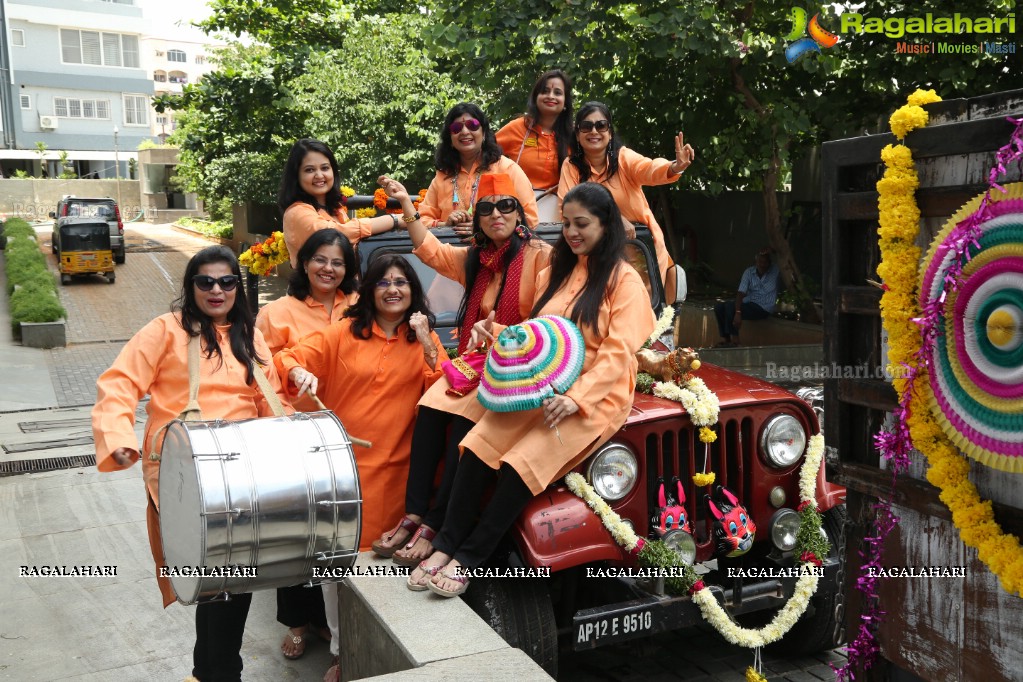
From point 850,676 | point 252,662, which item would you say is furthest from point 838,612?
point 252,662

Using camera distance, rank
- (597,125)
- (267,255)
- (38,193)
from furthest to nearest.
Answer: (38,193)
(267,255)
(597,125)

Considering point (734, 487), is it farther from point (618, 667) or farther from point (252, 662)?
point (252, 662)

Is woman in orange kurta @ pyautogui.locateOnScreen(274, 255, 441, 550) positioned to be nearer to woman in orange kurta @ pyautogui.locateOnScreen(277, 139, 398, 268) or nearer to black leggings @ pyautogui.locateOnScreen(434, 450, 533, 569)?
black leggings @ pyautogui.locateOnScreen(434, 450, 533, 569)

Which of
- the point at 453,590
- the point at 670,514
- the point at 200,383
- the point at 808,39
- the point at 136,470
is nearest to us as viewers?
the point at 453,590

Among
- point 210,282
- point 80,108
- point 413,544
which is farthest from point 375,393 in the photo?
Answer: point 80,108

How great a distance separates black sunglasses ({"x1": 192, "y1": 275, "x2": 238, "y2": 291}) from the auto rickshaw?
21.0 meters

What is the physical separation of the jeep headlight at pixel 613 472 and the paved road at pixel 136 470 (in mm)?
794

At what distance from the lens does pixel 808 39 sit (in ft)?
38.4

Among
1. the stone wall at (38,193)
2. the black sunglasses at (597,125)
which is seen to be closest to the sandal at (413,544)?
the black sunglasses at (597,125)

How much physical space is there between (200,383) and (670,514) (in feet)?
6.76

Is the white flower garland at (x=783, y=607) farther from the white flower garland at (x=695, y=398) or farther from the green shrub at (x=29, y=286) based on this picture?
the green shrub at (x=29, y=286)

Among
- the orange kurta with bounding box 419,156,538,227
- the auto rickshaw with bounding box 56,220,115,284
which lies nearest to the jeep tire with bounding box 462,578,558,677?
the orange kurta with bounding box 419,156,538,227

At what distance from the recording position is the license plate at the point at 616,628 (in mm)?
4047

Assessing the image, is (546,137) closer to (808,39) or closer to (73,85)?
(808,39)
